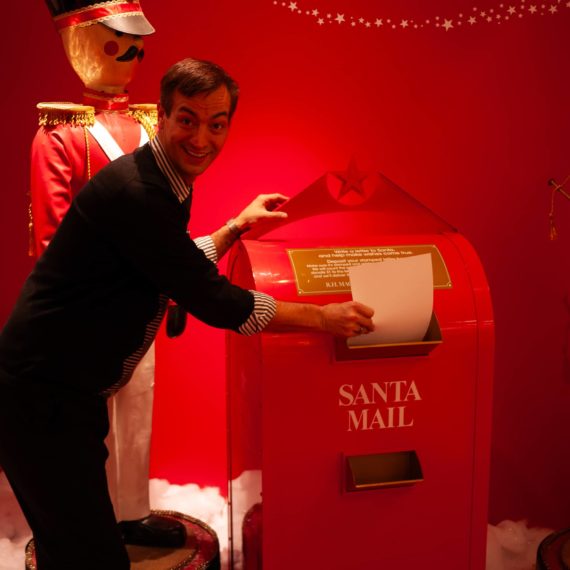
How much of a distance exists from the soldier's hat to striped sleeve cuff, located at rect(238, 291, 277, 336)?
0.83 metres

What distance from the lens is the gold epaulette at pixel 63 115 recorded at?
1.92m

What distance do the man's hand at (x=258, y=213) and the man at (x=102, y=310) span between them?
12.8 inches

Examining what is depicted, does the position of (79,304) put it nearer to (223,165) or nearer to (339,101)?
(223,165)

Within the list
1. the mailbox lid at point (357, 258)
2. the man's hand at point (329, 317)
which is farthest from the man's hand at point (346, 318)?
the mailbox lid at point (357, 258)

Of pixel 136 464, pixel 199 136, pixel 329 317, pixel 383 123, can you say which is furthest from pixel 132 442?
pixel 383 123

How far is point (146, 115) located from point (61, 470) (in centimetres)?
103

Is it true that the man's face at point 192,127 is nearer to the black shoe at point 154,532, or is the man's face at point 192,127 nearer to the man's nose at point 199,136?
the man's nose at point 199,136

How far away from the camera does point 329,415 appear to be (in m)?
1.70

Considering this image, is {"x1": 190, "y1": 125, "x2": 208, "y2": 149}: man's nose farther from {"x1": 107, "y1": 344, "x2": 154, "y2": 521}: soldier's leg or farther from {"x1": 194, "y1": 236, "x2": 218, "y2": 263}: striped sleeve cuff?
{"x1": 107, "y1": 344, "x2": 154, "y2": 521}: soldier's leg

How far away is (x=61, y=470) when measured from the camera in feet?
4.99

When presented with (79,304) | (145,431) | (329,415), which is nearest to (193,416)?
(145,431)

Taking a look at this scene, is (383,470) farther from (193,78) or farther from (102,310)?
(193,78)

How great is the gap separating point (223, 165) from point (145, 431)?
3.01ft

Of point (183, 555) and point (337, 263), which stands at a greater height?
point (337, 263)
